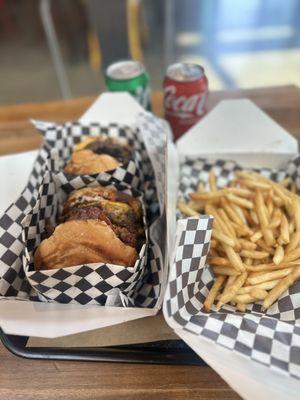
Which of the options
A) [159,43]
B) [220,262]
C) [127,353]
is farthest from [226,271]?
[159,43]

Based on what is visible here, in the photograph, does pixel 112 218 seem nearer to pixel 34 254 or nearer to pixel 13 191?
pixel 34 254

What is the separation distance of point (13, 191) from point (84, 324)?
25.0 inches

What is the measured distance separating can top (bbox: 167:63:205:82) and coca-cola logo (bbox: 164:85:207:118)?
53 millimetres

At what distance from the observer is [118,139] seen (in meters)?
1.68

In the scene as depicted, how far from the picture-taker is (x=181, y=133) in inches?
72.6

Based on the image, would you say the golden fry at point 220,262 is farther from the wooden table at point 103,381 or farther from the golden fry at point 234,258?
the wooden table at point 103,381

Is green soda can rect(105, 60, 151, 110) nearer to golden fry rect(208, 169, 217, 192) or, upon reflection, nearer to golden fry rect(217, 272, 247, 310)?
golden fry rect(208, 169, 217, 192)

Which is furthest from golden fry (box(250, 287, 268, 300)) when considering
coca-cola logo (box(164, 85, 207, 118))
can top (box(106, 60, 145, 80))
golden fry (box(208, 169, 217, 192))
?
can top (box(106, 60, 145, 80))

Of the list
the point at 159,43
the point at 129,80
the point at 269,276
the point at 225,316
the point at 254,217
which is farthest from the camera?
the point at 159,43

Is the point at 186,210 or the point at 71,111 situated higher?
the point at 71,111

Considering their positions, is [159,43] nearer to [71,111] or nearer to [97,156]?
[71,111]

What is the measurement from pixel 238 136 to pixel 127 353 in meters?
1.02

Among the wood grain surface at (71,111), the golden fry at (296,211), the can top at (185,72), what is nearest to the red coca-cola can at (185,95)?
the can top at (185,72)

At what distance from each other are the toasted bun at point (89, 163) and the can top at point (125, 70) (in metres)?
0.50
